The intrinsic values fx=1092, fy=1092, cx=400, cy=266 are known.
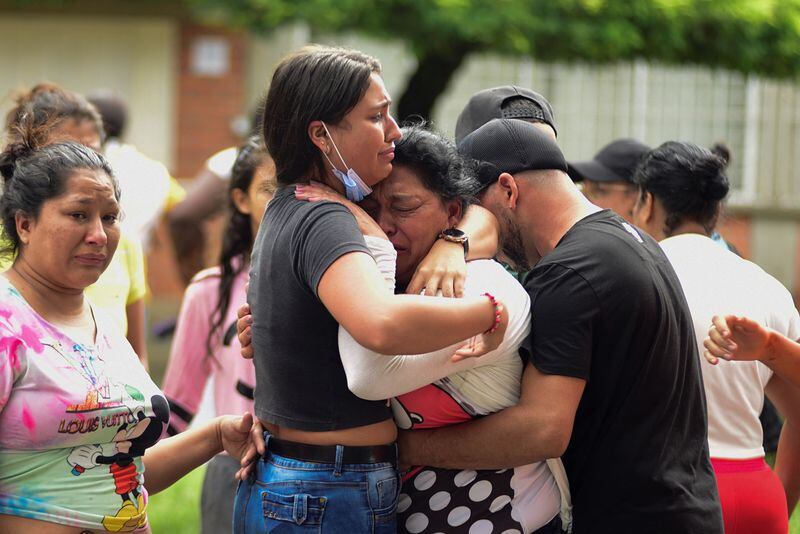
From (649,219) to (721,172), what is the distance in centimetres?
30

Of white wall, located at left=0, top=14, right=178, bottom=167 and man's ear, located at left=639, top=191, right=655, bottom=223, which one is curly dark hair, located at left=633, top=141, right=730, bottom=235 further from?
white wall, located at left=0, top=14, right=178, bottom=167

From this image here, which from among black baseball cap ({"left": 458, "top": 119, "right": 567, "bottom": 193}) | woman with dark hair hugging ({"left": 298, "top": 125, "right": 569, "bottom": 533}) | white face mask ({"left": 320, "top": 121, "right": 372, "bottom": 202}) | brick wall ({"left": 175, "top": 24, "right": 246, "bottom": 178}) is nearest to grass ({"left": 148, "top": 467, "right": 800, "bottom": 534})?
woman with dark hair hugging ({"left": 298, "top": 125, "right": 569, "bottom": 533})

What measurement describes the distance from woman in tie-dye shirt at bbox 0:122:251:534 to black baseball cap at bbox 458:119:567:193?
0.98 meters

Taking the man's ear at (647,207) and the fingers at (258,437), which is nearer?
the fingers at (258,437)

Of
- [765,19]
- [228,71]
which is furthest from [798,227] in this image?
[228,71]

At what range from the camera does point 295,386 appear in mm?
2656

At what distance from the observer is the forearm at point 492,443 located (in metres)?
2.68

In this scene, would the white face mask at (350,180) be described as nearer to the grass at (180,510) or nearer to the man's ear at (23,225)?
the man's ear at (23,225)

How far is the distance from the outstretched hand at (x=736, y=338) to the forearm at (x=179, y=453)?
142cm

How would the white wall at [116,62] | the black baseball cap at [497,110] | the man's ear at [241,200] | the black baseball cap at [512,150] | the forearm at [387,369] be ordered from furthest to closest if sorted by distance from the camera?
the white wall at [116,62] < the man's ear at [241,200] < the black baseball cap at [497,110] < the black baseball cap at [512,150] < the forearm at [387,369]

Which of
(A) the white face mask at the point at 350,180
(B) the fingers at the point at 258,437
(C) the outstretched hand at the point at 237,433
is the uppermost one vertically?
(A) the white face mask at the point at 350,180

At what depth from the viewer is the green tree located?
28.1 ft

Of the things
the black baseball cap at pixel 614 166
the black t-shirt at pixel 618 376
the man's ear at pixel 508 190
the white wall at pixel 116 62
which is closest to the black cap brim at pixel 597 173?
the black baseball cap at pixel 614 166

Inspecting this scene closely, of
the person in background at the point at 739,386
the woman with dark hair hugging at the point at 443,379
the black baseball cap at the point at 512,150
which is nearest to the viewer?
the woman with dark hair hugging at the point at 443,379
